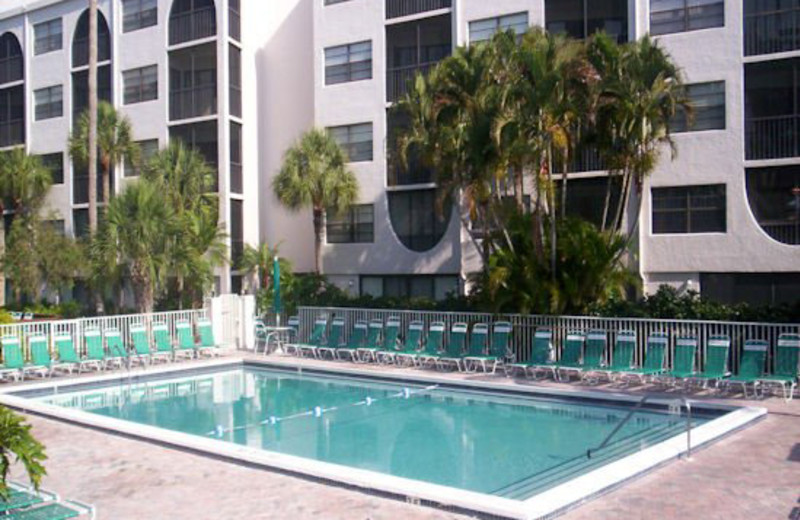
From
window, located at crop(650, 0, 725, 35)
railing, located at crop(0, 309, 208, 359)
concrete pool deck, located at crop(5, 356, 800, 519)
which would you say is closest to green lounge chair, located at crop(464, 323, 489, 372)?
concrete pool deck, located at crop(5, 356, 800, 519)

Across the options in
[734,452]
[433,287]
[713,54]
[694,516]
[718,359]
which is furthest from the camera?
[433,287]

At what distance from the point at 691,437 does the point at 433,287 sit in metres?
15.6

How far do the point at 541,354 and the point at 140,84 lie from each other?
2248cm

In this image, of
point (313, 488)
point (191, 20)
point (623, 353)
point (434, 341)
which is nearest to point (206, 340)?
point (434, 341)

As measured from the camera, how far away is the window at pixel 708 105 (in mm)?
21750

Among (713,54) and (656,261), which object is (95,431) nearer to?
(656,261)

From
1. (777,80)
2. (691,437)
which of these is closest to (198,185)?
(777,80)

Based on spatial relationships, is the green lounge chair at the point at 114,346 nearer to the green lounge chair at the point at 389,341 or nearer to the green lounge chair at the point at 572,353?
the green lounge chair at the point at 389,341

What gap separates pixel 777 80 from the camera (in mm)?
21828

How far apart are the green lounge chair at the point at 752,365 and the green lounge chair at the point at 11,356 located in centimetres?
1510

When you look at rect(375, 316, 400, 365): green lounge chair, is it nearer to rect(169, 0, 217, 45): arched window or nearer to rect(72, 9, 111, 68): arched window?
rect(169, 0, 217, 45): arched window

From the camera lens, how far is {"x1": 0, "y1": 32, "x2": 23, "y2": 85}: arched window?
122ft

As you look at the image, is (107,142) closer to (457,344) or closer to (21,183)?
(21,183)

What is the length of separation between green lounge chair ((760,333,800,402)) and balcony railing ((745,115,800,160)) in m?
8.12
